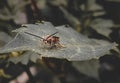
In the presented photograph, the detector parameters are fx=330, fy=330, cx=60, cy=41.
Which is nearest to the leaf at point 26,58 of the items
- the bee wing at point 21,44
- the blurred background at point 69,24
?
the blurred background at point 69,24

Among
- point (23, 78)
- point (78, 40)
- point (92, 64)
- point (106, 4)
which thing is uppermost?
point (78, 40)

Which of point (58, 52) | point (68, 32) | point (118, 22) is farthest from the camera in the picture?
point (118, 22)

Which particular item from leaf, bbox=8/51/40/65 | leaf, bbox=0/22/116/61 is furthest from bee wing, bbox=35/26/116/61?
leaf, bbox=8/51/40/65

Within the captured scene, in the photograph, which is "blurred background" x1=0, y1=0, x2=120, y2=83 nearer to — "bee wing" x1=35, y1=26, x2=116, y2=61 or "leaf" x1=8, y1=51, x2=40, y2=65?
Result: "leaf" x1=8, y1=51, x2=40, y2=65

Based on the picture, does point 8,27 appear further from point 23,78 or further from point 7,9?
point 23,78

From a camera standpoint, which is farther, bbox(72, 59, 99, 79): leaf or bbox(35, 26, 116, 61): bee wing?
bbox(72, 59, 99, 79): leaf

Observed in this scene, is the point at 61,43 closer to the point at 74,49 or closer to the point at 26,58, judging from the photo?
the point at 74,49

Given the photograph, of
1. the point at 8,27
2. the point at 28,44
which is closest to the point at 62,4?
the point at 8,27
